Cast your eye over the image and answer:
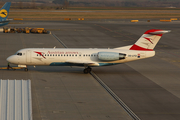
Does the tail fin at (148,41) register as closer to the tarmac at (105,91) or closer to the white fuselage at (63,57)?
the white fuselage at (63,57)

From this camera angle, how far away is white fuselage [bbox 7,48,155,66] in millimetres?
37469

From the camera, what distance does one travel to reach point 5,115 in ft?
50.0

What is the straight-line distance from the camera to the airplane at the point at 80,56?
37.5 meters

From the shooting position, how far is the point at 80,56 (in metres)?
37.9

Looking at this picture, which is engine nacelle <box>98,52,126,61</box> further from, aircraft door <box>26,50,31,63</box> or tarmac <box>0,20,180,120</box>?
aircraft door <box>26,50,31,63</box>

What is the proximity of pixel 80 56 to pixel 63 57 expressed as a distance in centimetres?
221

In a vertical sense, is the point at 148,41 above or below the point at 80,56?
above

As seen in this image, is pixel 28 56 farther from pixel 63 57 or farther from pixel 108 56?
pixel 108 56

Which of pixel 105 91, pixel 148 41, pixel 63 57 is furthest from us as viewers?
pixel 148 41

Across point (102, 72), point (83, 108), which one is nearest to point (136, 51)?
point (102, 72)

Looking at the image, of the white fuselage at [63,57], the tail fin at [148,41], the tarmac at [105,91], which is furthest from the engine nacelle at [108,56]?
the tail fin at [148,41]

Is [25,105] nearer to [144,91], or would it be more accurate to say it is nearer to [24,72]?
[144,91]

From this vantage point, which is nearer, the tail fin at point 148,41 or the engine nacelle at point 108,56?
the engine nacelle at point 108,56

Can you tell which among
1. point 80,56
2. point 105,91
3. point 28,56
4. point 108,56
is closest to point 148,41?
point 108,56
